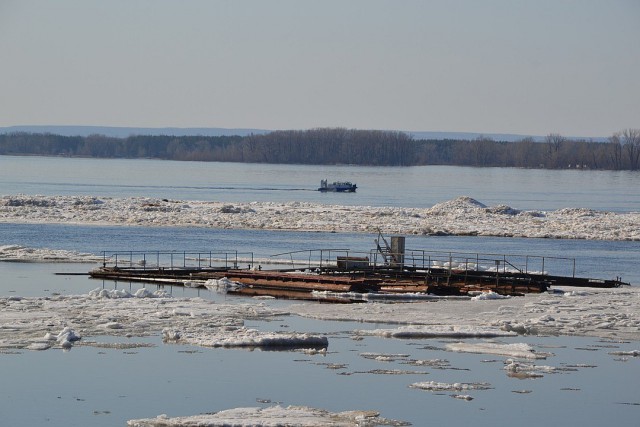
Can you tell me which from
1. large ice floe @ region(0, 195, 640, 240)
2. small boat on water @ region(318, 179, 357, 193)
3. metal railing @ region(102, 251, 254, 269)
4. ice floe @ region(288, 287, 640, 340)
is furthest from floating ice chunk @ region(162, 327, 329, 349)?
small boat on water @ region(318, 179, 357, 193)

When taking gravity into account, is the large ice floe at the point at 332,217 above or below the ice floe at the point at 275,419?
below

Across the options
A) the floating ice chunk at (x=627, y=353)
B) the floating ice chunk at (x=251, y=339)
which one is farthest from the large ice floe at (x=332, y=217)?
the floating ice chunk at (x=251, y=339)

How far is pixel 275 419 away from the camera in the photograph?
16.0m

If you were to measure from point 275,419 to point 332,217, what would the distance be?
51415 mm

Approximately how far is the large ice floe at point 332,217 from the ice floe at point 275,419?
1669 inches

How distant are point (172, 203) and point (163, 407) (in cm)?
5917

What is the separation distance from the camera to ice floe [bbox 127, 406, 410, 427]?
15.8m

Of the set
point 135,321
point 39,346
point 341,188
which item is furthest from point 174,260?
point 341,188

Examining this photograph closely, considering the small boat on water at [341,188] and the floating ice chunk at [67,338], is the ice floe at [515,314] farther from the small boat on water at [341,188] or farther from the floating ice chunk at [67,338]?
the small boat on water at [341,188]

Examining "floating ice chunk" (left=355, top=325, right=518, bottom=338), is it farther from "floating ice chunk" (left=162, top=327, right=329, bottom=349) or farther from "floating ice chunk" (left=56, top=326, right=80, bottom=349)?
"floating ice chunk" (left=56, top=326, right=80, bottom=349)

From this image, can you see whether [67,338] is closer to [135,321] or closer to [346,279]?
[135,321]

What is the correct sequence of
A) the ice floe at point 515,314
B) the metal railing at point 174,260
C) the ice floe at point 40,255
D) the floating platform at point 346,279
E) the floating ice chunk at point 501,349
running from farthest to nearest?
1. the ice floe at point 40,255
2. the metal railing at point 174,260
3. the floating platform at point 346,279
4. the ice floe at point 515,314
5. the floating ice chunk at point 501,349

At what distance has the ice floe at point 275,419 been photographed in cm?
1580

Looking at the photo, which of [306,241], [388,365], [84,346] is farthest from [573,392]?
[306,241]
